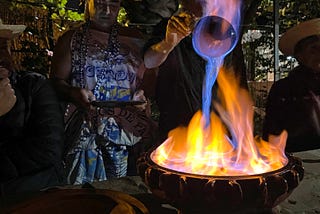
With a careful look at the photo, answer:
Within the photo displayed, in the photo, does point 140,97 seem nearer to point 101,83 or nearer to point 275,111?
point 101,83

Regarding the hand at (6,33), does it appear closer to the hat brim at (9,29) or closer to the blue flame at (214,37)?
the hat brim at (9,29)

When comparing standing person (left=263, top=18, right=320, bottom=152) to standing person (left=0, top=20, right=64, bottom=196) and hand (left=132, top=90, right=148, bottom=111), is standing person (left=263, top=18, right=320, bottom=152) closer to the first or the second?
hand (left=132, top=90, right=148, bottom=111)

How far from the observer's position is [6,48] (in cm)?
235

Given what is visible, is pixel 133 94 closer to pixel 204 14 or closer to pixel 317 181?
pixel 204 14

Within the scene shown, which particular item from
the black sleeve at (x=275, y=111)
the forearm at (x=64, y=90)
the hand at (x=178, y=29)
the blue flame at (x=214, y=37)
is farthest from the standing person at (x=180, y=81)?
the forearm at (x=64, y=90)

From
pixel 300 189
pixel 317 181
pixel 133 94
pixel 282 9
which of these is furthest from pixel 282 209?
pixel 282 9

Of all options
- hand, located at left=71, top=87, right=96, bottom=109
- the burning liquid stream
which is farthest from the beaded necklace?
the burning liquid stream

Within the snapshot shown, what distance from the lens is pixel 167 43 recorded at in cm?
271

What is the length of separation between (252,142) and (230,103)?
0.23 metres

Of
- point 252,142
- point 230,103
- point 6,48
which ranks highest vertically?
point 6,48

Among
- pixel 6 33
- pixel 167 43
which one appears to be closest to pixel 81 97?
pixel 6 33

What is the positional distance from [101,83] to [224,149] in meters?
1.21

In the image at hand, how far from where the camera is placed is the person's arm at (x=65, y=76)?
8.02 feet

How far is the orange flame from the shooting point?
4.58 feet
